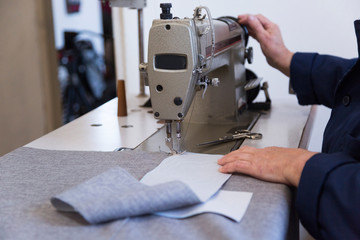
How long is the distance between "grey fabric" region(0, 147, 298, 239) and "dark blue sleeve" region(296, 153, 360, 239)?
5 centimetres

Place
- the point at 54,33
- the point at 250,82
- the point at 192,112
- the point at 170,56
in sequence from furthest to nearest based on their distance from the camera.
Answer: the point at 54,33, the point at 250,82, the point at 192,112, the point at 170,56

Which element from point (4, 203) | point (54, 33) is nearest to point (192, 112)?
point (4, 203)

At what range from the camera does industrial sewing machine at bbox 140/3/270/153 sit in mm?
1112

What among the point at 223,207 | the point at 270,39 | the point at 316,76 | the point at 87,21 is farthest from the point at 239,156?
the point at 87,21

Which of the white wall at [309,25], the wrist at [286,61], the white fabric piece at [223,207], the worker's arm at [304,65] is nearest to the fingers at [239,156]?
the white fabric piece at [223,207]

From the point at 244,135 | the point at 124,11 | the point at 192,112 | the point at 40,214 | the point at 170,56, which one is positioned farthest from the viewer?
the point at 124,11

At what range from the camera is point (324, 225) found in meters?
0.90

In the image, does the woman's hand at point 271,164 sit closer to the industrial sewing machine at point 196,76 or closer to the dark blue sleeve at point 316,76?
the industrial sewing machine at point 196,76

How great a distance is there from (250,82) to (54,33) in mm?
1843

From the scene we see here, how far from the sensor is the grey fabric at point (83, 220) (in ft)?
2.48

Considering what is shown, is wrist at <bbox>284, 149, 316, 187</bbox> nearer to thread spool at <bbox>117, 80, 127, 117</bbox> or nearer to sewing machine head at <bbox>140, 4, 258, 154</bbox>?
sewing machine head at <bbox>140, 4, 258, 154</bbox>

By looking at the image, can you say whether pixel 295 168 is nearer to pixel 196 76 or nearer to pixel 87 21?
pixel 196 76

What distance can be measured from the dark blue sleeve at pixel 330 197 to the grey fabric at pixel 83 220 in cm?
5

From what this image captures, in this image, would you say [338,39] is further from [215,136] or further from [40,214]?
[40,214]
